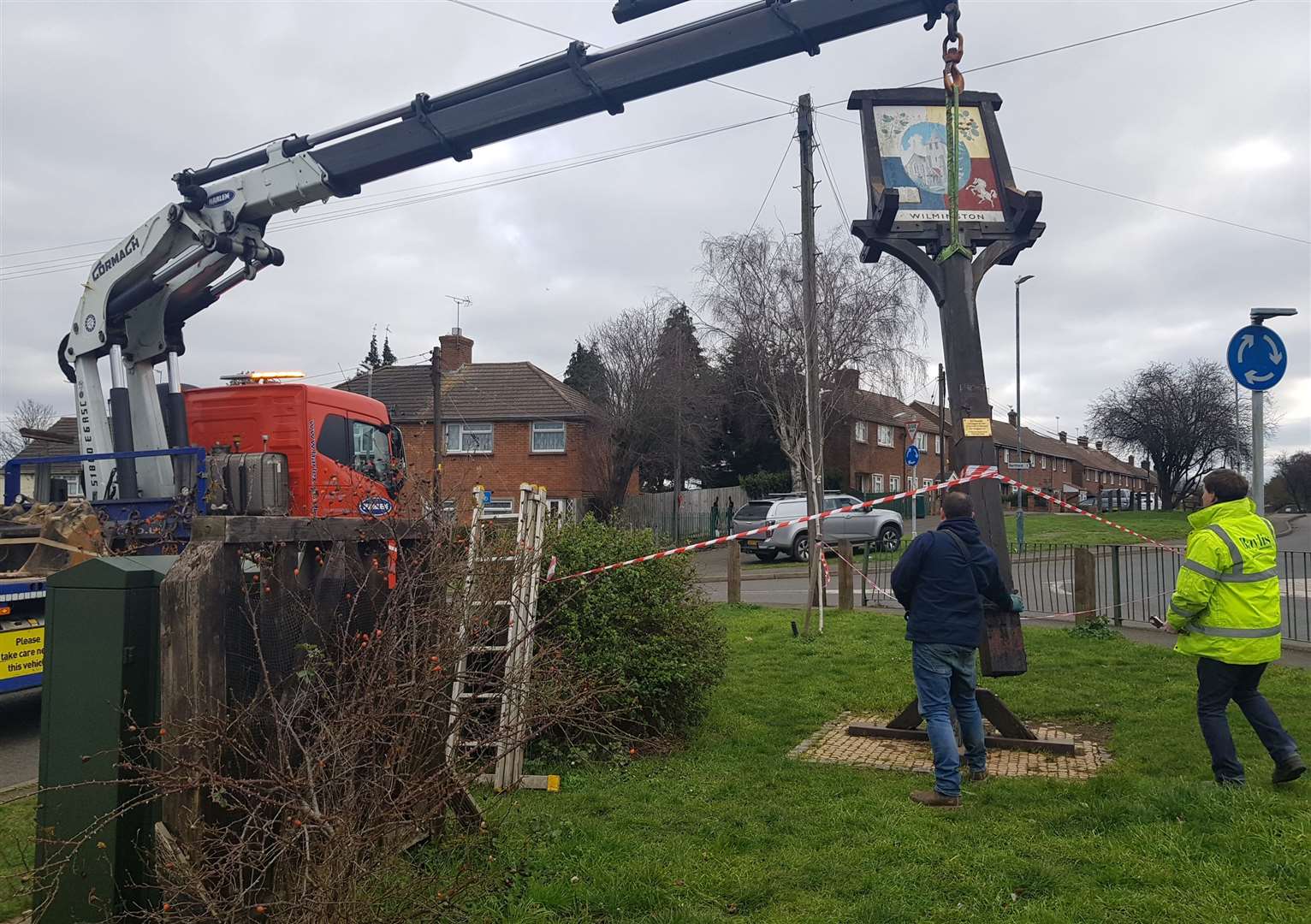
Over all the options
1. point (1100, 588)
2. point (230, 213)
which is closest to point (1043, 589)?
point (1100, 588)

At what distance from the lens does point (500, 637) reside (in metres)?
5.94

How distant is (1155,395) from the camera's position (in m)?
56.2

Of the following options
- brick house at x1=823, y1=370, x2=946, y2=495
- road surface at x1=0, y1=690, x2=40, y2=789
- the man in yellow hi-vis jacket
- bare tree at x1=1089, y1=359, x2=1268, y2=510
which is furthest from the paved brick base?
bare tree at x1=1089, y1=359, x2=1268, y2=510

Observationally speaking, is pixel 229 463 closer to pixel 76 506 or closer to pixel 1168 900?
pixel 76 506

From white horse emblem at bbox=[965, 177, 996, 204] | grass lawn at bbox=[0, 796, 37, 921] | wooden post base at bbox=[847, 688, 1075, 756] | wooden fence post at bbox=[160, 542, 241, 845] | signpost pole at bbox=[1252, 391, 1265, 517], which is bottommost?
grass lawn at bbox=[0, 796, 37, 921]

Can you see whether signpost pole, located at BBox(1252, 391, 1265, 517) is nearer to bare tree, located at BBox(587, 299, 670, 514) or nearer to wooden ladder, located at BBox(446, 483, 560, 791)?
wooden ladder, located at BBox(446, 483, 560, 791)

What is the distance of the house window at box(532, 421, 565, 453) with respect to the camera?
111 feet

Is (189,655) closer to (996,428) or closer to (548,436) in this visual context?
(548,436)

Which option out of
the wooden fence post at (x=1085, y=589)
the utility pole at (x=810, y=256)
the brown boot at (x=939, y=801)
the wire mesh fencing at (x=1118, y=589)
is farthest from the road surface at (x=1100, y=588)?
the brown boot at (x=939, y=801)

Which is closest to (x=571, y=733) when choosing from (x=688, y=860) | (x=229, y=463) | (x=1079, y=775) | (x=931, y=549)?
(x=688, y=860)

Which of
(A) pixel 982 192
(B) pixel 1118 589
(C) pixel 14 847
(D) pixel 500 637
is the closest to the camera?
(C) pixel 14 847

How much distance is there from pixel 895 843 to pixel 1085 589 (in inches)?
309

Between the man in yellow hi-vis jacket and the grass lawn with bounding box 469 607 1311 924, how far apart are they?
248 mm

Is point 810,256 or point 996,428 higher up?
point 996,428
